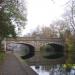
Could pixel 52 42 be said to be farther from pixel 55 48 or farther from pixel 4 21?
pixel 4 21

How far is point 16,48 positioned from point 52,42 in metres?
10.6

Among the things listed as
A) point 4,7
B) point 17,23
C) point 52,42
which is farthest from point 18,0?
point 52,42

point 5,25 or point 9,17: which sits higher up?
point 9,17

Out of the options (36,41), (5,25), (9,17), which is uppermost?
(9,17)

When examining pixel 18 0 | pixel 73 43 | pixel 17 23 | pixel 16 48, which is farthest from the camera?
pixel 16 48

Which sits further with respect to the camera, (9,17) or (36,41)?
(36,41)

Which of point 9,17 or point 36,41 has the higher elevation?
point 9,17

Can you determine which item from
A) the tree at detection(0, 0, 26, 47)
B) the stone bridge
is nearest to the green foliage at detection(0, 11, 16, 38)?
the tree at detection(0, 0, 26, 47)

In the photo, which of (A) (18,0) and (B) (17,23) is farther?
(B) (17,23)

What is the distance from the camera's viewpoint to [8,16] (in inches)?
832

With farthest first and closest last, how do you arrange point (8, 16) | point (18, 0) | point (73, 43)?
point (73, 43) → point (8, 16) → point (18, 0)

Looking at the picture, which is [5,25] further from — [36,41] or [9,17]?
[36,41]

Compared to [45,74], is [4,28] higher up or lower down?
higher up

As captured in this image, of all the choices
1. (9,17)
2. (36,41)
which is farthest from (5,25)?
(36,41)
